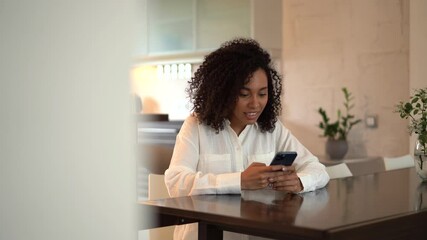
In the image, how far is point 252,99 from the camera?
6.97 feet

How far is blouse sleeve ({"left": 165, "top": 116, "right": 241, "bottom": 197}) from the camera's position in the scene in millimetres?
1811

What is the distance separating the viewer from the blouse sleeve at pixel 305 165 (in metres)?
1.94

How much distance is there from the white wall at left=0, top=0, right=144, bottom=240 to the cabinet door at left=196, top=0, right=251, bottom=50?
4.48 meters

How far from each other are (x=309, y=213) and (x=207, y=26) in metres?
4.08

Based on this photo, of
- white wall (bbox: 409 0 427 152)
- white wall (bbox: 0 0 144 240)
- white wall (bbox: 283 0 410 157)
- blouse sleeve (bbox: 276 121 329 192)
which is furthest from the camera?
white wall (bbox: 283 0 410 157)

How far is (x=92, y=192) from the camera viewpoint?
0.37 meters

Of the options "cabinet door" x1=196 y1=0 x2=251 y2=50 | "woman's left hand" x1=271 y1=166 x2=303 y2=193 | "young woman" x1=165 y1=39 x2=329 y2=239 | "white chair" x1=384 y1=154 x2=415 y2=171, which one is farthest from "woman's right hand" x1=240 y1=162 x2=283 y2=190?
"cabinet door" x1=196 y1=0 x2=251 y2=50

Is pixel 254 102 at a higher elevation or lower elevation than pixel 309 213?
higher

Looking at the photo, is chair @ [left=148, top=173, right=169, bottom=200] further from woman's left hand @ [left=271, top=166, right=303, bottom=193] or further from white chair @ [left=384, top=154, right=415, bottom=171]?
white chair @ [left=384, top=154, right=415, bottom=171]

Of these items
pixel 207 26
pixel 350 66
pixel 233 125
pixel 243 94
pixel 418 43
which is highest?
pixel 207 26

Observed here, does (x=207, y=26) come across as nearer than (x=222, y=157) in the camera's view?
No

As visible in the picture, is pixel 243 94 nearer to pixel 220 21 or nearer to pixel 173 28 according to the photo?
pixel 220 21

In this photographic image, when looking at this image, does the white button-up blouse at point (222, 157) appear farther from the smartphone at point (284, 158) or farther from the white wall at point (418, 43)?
the white wall at point (418, 43)

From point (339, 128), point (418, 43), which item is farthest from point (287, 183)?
point (339, 128)
